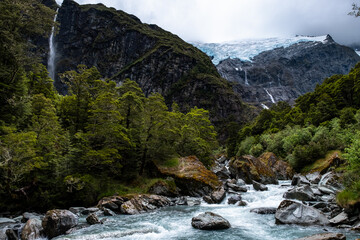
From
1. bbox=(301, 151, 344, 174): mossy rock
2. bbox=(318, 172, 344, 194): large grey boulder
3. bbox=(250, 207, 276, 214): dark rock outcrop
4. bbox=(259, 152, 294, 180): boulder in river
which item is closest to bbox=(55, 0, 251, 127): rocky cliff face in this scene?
bbox=(259, 152, 294, 180): boulder in river

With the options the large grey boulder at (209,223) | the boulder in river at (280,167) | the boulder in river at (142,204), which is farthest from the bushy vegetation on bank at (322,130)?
the boulder in river at (142,204)

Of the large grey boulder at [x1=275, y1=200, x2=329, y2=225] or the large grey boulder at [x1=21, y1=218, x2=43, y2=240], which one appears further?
the large grey boulder at [x1=275, y1=200, x2=329, y2=225]

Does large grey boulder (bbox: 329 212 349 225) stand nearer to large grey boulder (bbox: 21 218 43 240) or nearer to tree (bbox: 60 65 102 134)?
large grey boulder (bbox: 21 218 43 240)

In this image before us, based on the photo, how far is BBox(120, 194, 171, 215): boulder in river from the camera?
21.0m

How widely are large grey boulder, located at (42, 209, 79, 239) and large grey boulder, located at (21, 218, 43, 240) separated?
33 cm

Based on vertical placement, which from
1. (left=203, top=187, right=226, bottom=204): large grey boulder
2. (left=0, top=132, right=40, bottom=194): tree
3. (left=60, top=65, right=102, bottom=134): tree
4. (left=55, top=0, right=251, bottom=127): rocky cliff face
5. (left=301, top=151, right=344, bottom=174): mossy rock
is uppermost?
(left=55, top=0, right=251, bottom=127): rocky cliff face

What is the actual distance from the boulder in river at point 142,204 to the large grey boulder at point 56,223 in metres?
5.71

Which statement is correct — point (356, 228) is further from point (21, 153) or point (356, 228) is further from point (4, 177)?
point (4, 177)

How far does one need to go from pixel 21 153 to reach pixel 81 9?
698 ft

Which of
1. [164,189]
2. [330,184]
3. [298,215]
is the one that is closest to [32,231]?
[164,189]

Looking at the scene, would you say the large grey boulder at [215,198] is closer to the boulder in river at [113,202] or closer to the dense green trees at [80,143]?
the boulder in river at [113,202]

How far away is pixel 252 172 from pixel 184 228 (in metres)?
21.7

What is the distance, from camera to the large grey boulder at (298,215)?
15062 millimetres

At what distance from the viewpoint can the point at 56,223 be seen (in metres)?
14.9
